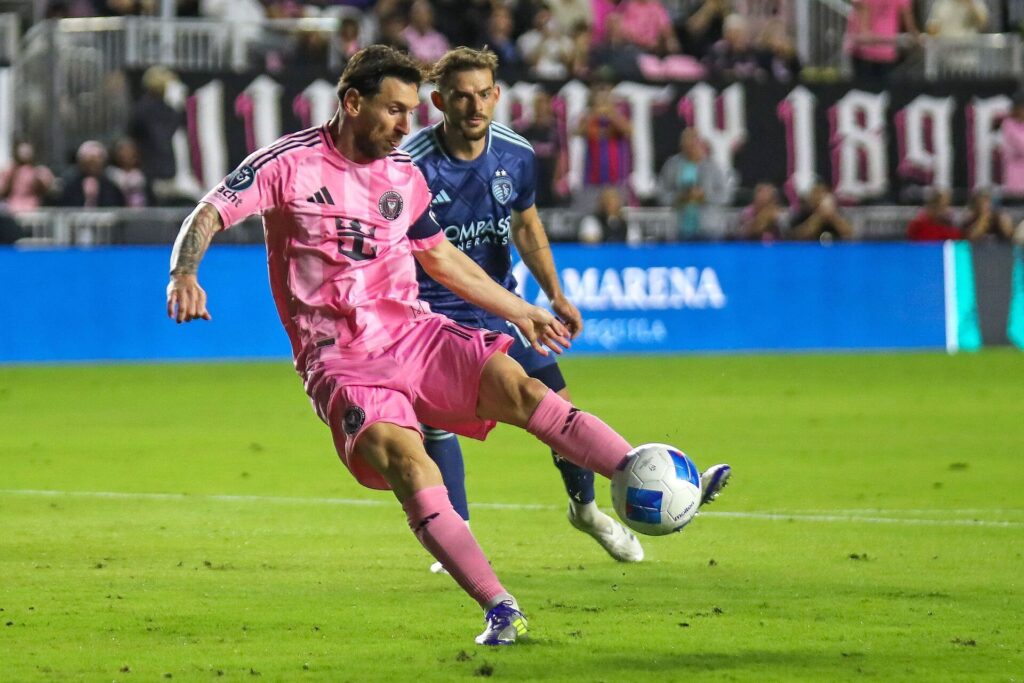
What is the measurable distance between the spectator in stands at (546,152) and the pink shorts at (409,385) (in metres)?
15.5

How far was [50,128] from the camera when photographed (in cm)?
2205

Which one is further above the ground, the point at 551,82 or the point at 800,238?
the point at 551,82

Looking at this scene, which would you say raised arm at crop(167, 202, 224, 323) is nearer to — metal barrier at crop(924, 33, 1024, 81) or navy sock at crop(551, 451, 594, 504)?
navy sock at crop(551, 451, 594, 504)

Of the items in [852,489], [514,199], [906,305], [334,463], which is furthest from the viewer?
[906,305]

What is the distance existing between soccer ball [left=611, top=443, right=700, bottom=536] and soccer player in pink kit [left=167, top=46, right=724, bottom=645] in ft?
0.33

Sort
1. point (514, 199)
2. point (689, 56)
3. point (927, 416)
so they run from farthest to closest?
point (689, 56) < point (927, 416) < point (514, 199)

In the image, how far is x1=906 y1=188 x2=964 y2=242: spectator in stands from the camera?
895 inches

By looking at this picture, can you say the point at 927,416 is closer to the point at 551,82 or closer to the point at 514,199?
the point at 514,199

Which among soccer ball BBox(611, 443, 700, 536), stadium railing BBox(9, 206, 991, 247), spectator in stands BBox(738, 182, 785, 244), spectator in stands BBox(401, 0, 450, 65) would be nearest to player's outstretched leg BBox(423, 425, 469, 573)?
soccer ball BBox(611, 443, 700, 536)

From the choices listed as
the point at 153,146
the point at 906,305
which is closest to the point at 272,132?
the point at 153,146

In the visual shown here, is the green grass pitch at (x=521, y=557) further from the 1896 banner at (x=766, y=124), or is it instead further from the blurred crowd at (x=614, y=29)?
→ the blurred crowd at (x=614, y=29)

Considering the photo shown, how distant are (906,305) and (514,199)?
46.8 ft

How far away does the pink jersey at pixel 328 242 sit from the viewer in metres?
6.27

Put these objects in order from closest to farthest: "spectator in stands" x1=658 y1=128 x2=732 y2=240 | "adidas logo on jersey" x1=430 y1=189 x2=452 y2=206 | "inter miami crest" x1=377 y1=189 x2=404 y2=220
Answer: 1. "inter miami crest" x1=377 y1=189 x2=404 y2=220
2. "adidas logo on jersey" x1=430 y1=189 x2=452 y2=206
3. "spectator in stands" x1=658 y1=128 x2=732 y2=240
